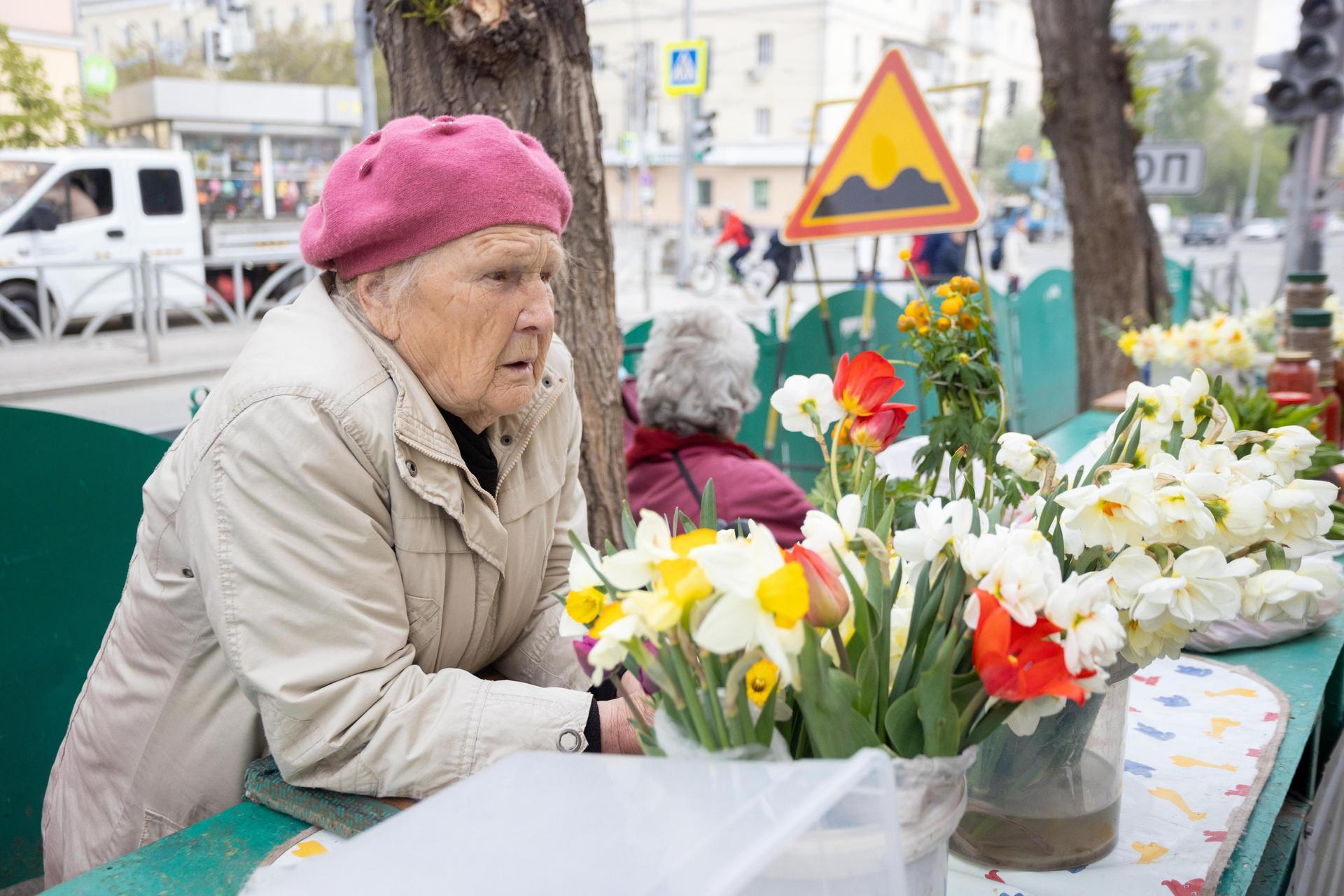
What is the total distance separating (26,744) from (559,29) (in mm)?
1693

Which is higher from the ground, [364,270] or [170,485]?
[364,270]

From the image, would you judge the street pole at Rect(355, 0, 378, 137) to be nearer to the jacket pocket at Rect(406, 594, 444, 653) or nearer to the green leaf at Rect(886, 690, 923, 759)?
the jacket pocket at Rect(406, 594, 444, 653)

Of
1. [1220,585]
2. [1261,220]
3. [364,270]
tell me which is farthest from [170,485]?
[1261,220]

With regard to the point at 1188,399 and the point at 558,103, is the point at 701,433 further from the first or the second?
the point at 1188,399

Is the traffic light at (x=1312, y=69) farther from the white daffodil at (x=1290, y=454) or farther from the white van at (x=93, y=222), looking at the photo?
the white van at (x=93, y=222)

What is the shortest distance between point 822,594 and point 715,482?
197 cm

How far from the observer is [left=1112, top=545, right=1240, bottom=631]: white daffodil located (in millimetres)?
1002

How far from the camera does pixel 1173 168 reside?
7.64 m

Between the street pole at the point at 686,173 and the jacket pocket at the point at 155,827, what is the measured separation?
18.8 m

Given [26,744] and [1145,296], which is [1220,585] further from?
[1145,296]

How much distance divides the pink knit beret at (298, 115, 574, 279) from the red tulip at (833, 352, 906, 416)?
537mm

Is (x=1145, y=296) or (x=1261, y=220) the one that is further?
(x=1261, y=220)

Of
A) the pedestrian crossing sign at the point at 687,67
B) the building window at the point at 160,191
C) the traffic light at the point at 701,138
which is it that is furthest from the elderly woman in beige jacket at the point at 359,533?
the traffic light at the point at 701,138

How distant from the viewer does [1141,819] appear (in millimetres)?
1341
